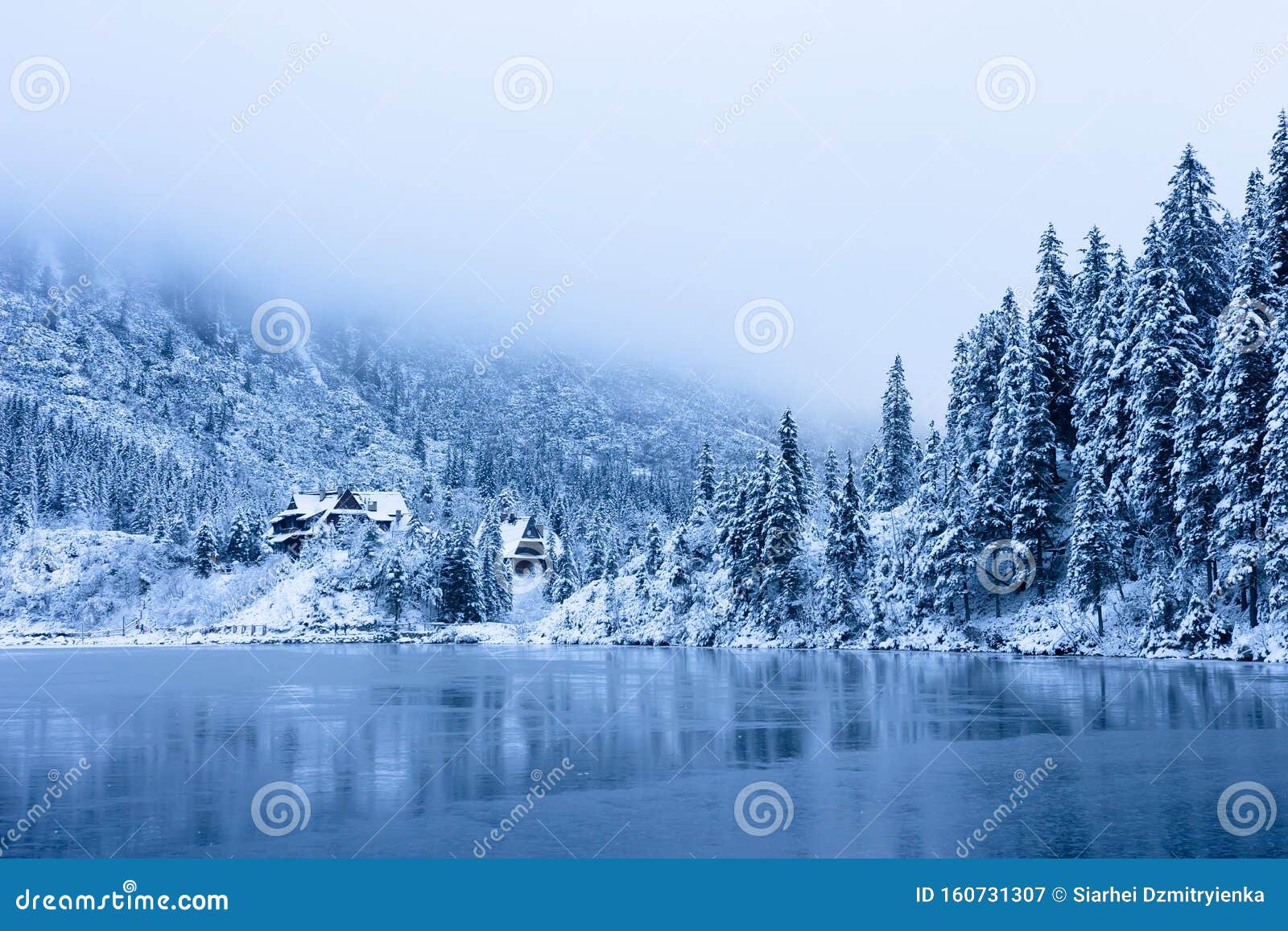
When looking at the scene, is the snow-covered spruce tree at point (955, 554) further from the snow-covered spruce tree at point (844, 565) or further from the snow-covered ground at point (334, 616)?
the snow-covered spruce tree at point (844, 565)

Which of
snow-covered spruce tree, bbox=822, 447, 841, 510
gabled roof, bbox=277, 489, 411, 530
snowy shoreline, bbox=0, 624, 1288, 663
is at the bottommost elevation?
snowy shoreline, bbox=0, 624, 1288, 663

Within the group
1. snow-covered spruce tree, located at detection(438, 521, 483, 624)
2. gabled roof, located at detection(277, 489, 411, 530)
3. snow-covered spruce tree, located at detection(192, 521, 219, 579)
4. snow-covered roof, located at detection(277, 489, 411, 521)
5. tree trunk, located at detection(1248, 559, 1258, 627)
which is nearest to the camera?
tree trunk, located at detection(1248, 559, 1258, 627)

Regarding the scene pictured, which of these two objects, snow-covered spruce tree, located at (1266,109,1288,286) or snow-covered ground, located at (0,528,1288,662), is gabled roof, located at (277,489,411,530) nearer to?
snow-covered ground, located at (0,528,1288,662)

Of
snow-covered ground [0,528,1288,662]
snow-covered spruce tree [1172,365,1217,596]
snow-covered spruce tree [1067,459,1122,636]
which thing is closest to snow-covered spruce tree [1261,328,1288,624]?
snow-covered ground [0,528,1288,662]

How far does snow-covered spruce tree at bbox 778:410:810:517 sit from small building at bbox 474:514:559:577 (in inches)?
2504

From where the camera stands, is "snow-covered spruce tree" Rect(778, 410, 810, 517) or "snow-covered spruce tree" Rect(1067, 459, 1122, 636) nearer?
"snow-covered spruce tree" Rect(1067, 459, 1122, 636)

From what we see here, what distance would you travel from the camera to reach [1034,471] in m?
A: 59.2

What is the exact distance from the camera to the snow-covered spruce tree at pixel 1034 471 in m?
58.9

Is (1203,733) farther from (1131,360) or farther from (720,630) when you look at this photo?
(720,630)

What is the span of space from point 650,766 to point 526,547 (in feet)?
433

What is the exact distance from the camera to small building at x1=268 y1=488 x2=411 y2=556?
14150 centimetres

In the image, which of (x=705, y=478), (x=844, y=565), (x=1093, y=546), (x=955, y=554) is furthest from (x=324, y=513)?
(x=1093, y=546)

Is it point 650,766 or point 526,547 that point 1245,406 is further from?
point 526,547

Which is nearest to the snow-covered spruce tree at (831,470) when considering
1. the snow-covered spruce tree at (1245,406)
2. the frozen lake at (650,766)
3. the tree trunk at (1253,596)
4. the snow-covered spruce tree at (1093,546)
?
the snow-covered spruce tree at (1093,546)
